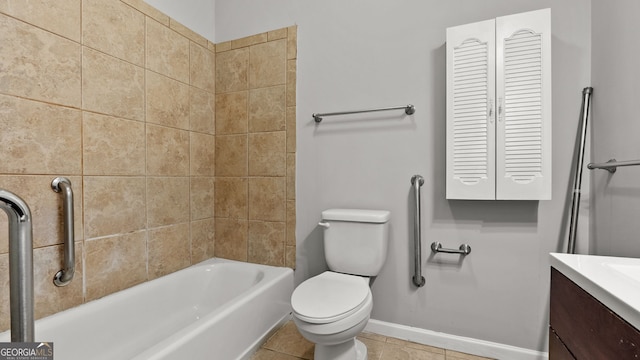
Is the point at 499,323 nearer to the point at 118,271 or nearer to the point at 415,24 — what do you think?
the point at 415,24

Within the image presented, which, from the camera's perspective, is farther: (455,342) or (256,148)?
(256,148)

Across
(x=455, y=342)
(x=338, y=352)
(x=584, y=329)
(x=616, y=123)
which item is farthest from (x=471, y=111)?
(x=338, y=352)

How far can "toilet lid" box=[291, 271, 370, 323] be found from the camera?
4.08 feet

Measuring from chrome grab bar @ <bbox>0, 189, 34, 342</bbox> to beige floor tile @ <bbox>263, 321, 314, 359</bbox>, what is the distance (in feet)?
4.56

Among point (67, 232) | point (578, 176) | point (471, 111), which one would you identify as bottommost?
point (67, 232)

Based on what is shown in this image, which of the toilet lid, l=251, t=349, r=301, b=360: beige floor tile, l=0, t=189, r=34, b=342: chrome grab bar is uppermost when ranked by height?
l=0, t=189, r=34, b=342: chrome grab bar

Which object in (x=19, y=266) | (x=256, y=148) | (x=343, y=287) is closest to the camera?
(x=19, y=266)

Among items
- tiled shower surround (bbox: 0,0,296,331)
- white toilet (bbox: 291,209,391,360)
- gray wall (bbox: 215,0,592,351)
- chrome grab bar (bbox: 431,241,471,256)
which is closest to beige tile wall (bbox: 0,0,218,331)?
tiled shower surround (bbox: 0,0,296,331)

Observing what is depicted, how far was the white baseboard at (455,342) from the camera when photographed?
5.06 feet

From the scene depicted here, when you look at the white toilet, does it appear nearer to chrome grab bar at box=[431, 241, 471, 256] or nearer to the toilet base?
the toilet base

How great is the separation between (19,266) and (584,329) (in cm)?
123

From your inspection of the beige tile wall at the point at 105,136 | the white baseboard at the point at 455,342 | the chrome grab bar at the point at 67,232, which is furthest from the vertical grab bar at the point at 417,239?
the chrome grab bar at the point at 67,232

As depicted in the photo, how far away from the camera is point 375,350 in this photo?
5.39 ft

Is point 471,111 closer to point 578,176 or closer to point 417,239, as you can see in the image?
Result: point 578,176
